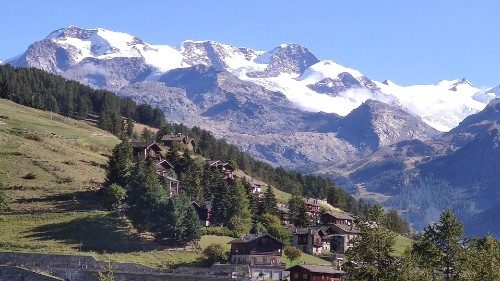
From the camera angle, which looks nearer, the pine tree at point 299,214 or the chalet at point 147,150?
the pine tree at point 299,214

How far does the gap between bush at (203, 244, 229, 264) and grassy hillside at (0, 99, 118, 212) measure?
78.0 feet

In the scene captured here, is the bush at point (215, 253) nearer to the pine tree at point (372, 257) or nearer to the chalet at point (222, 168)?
the pine tree at point (372, 257)

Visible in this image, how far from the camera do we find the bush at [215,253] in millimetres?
114875

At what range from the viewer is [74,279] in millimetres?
89375

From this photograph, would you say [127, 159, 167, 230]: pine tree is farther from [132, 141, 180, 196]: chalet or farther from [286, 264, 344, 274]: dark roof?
[286, 264, 344, 274]: dark roof

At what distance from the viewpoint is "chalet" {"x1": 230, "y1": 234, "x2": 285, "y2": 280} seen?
115381 mm

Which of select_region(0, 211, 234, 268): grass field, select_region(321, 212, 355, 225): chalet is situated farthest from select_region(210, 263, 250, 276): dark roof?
select_region(321, 212, 355, 225): chalet

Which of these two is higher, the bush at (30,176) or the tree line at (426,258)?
the bush at (30,176)

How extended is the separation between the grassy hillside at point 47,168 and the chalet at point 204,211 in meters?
17.0

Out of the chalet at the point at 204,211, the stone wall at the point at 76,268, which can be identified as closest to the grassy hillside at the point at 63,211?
the chalet at the point at 204,211

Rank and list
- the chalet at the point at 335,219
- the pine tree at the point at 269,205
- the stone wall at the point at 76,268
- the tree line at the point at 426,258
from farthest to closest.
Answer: the chalet at the point at 335,219 < the pine tree at the point at 269,205 < the stone wall at the point at 76,268 < the tree line at the point at 426,258

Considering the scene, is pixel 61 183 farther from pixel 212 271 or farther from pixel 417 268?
pixel 417 268

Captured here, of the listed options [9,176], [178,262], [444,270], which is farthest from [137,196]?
[444,270]

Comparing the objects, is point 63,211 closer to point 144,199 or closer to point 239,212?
point 144,199
